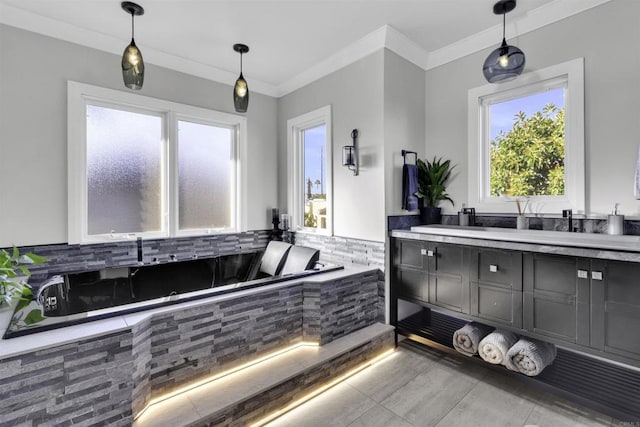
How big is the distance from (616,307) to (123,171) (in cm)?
387

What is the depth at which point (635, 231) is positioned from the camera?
1950 millimetres

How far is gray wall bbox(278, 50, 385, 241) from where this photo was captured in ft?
8.90

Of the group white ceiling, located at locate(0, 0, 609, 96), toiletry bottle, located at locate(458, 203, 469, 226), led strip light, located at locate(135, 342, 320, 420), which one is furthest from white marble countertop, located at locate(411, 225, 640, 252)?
white ceiling, located at locate(0, 0, 609, 96)

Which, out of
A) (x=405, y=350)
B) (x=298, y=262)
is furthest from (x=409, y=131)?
(x=405, y=350)

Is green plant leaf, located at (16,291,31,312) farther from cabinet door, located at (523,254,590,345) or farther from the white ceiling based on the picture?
cabinet door, located at (523,254,590,345)

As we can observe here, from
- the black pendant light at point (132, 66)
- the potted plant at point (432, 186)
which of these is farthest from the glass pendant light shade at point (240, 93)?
the potted plant at point (432, 186)

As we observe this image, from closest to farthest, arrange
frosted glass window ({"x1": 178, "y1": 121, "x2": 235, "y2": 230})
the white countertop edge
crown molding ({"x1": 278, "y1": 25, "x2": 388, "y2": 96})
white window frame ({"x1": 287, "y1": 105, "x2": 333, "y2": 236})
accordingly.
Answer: the white countertop edge
crown molding ({"x1": 278, "y1": 25, "x2": 388, "y2": 96})
frosted glass window ({"x1": 178, "y1": 121, "x2": 235, "y2": 230})
white window frame ({"x1": 287, "y1": 105, "x2": 333, "y2": 236})

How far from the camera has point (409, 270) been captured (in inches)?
103

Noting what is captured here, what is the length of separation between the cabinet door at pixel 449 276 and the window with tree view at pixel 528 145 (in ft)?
2.81

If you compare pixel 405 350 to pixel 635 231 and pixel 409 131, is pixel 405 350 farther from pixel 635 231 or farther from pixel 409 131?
pixel 409 131

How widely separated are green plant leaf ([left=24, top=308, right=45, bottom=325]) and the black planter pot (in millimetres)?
2894

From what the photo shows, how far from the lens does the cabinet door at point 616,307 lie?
1.56 m

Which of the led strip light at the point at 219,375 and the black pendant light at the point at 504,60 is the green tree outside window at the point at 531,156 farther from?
the led strip light at the point at 219,375

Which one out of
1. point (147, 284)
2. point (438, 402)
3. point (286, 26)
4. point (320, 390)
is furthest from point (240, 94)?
point (438, 402)
